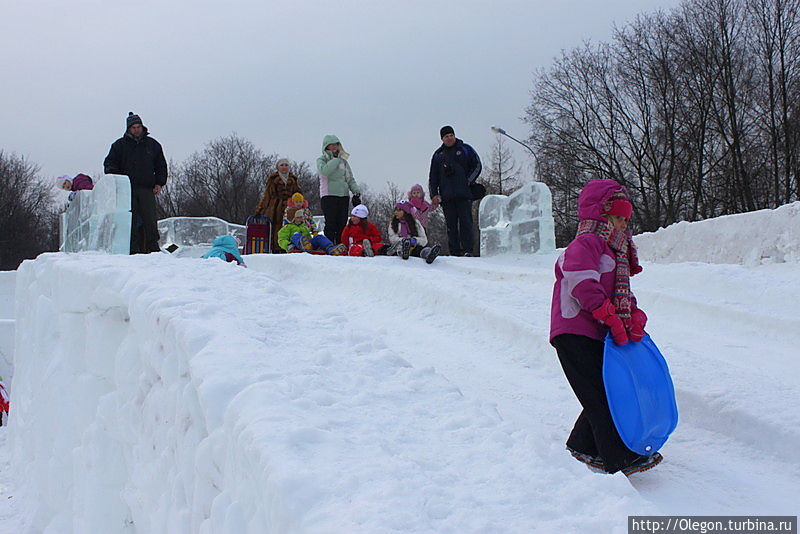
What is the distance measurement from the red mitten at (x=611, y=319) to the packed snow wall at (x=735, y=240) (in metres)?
6.16

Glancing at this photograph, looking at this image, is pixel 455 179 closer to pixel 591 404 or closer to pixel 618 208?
pixel 618 208

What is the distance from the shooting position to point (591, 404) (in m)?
3.49

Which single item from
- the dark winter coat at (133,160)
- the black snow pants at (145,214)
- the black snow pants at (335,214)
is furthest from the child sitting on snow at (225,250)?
the black snow pants at (335,214)

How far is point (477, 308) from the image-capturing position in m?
6.43

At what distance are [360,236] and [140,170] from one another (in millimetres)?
3435

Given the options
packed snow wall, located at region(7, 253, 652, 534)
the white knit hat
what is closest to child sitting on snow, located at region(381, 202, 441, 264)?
the white knit hat

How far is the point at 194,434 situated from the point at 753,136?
2582 centimetres

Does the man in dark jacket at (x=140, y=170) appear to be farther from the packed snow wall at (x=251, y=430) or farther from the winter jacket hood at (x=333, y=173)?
the packed snow wall at (x=251, y=430)

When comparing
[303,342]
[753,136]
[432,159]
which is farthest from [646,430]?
[753,136]

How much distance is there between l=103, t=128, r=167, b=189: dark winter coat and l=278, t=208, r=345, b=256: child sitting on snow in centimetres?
286

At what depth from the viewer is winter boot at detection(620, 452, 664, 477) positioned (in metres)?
3.44

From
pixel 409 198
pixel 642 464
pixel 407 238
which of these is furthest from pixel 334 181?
pixel 642 464

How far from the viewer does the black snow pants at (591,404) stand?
3.42 meters

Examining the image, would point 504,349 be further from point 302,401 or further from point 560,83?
point 560,83
